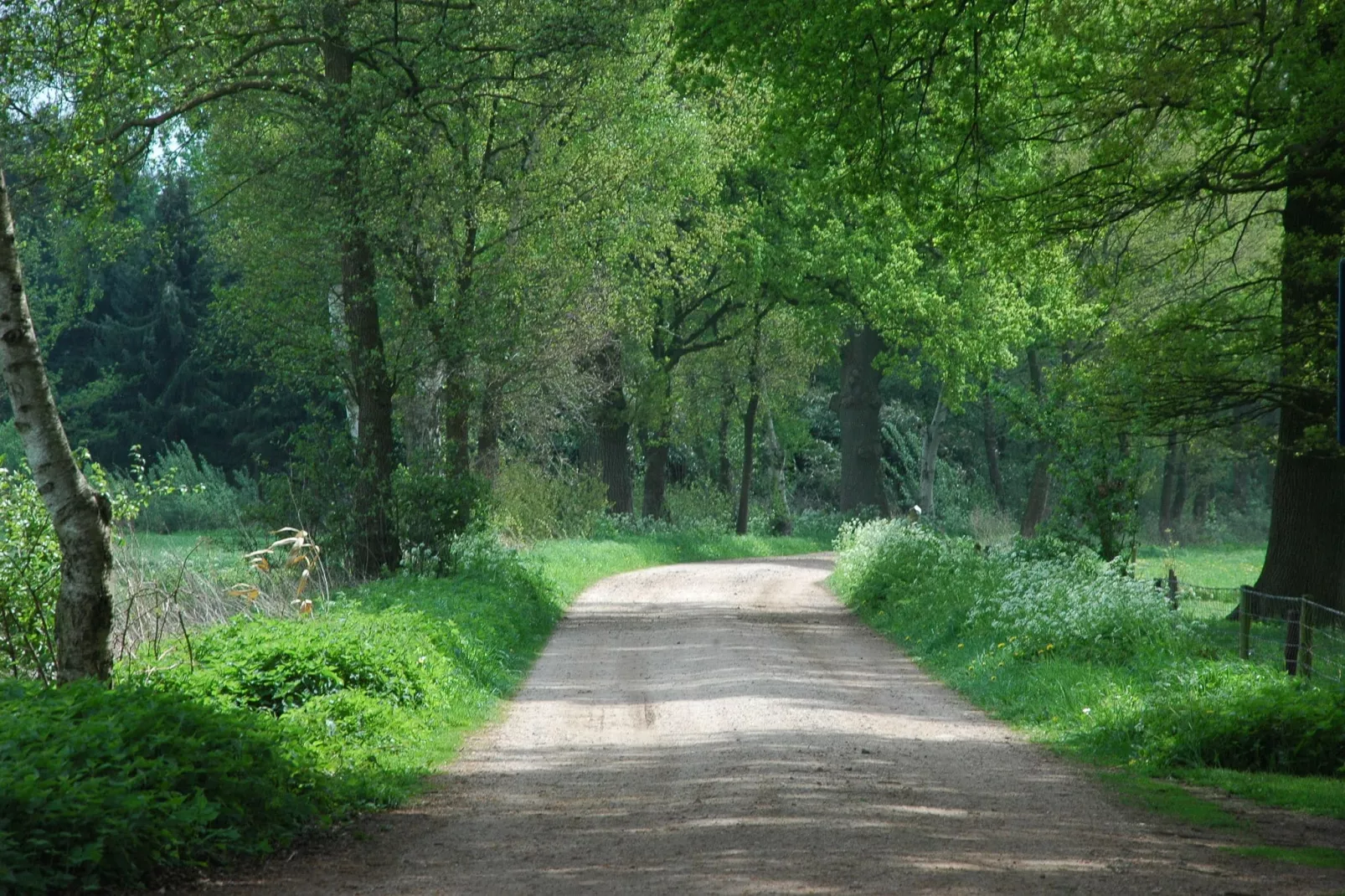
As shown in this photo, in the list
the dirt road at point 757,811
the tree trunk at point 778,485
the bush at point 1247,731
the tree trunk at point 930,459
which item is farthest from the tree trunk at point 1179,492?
the bush at point 1247,731

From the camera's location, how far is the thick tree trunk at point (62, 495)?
29.0ft

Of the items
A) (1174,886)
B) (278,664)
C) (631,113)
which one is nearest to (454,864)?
(1174,886)

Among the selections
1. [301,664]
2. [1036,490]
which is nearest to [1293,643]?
[301,664]

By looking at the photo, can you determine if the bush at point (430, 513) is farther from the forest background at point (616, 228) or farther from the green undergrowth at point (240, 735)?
the green undergrowth at point (240, 735)

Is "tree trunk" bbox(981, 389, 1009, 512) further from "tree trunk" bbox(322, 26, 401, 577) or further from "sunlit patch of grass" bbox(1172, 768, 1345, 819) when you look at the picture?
"sunlit patch of grass" bbox(1172, 768, 1345, 819)

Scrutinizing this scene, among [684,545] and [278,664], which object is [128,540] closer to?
[278,664]

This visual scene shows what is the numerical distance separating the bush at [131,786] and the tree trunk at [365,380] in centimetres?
1310

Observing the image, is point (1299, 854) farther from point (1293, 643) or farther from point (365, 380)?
point (365, 380)

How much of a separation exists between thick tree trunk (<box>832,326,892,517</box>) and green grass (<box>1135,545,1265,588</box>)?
27.6 ft

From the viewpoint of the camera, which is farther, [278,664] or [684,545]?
[684,545]

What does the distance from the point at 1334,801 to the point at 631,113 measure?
78.1 ft

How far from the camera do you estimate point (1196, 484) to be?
6925 centimetres

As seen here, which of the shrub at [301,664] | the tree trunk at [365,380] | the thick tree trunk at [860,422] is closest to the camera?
the shrub at [301,664]

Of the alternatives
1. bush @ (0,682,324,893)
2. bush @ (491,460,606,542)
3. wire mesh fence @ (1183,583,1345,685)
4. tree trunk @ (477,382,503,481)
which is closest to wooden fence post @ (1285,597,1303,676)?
wire mesh fence @ (1183,583,1345,685)
